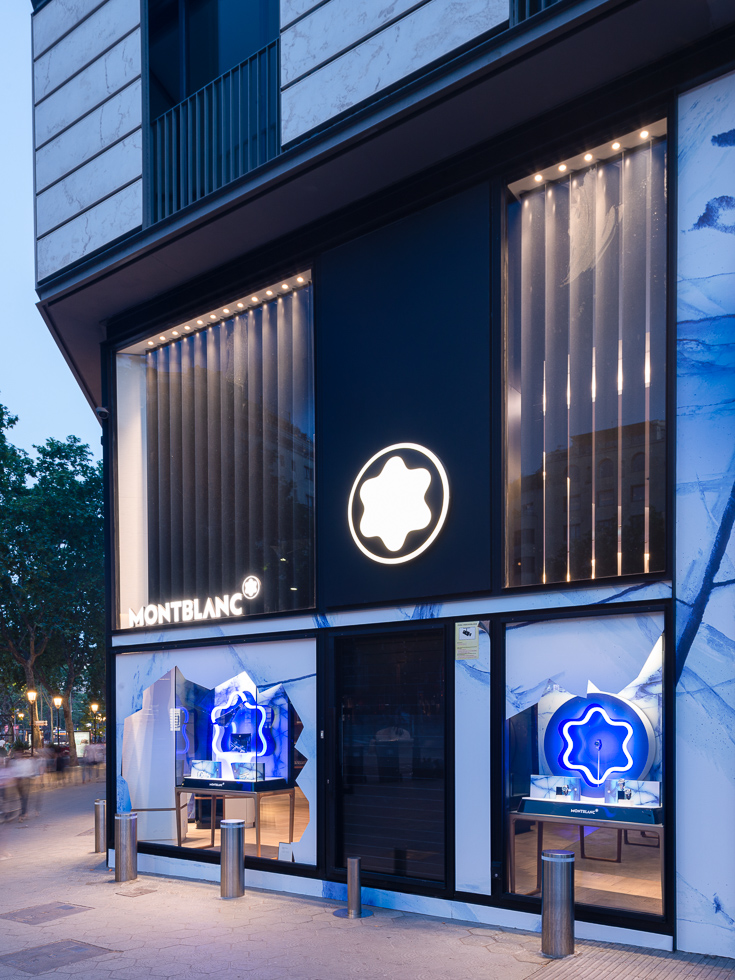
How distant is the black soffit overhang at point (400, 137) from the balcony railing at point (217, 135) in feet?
1.56

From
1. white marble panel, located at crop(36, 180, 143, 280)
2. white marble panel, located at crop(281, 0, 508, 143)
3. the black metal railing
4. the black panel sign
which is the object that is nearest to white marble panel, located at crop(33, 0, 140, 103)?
white marble panel, located at crop(36, 180, 143, 280)

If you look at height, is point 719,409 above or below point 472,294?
below

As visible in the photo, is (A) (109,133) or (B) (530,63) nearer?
(B) (530,63)

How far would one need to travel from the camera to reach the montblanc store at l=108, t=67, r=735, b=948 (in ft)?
23.7

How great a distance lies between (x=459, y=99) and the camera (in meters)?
8.08

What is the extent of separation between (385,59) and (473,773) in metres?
6.83

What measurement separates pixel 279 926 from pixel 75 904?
2585 mm

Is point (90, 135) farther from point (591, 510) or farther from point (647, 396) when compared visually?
point (591, 510)

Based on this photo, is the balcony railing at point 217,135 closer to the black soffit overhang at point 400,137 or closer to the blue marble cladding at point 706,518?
the black soffit overhang at point 400,137

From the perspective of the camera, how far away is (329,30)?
898cm

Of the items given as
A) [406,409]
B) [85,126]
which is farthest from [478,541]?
[85,126]

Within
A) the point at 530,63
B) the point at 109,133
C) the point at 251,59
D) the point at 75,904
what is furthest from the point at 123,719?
the point at 530,63

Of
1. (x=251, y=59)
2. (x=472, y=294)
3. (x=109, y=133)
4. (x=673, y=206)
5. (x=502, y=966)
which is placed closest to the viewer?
(x=502, y=966)

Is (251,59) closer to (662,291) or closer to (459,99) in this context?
(459,99)
